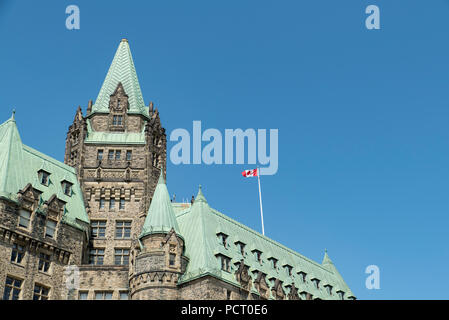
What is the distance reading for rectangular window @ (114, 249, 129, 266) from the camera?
6994cm

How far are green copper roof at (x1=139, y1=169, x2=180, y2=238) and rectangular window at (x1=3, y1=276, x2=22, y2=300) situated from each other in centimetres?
1168

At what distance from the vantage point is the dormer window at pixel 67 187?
69125mm

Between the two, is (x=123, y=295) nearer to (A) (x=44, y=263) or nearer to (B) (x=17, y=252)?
(A) (x=44, y=263)

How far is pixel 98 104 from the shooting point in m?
80.8

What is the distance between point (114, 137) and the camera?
253 feet

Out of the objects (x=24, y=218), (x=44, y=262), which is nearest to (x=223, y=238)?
(x=44, y=262)

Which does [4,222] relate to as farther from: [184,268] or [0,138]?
[184,268]

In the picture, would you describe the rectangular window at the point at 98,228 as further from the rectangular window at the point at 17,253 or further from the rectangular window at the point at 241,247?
the rectangular window at the point at 241,247

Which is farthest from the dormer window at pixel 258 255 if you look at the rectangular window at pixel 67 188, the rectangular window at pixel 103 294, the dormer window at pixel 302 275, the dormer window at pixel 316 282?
the rectangular window at pixel 67 188

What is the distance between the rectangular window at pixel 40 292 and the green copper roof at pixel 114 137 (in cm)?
1998

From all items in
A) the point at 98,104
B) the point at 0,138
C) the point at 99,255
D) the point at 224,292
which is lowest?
the point at 224,292
